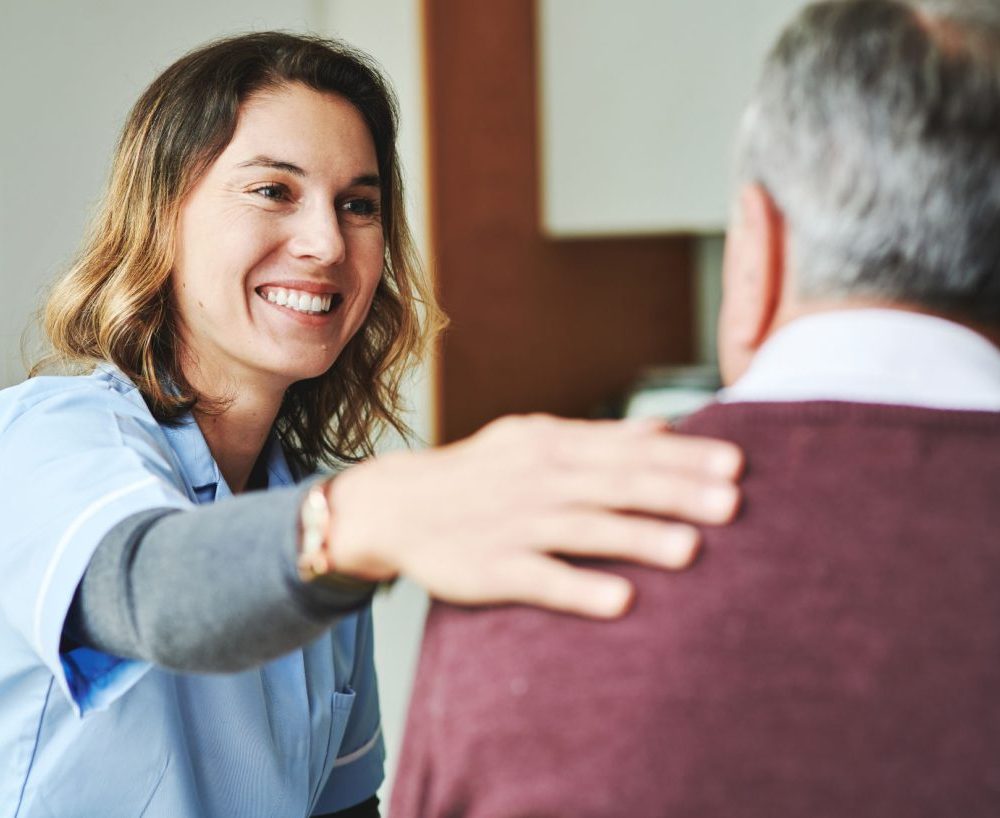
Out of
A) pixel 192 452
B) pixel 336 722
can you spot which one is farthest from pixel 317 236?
pixel 336 722

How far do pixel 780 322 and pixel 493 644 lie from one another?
0.25 metres

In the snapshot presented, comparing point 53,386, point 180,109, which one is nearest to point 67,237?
point 180,109

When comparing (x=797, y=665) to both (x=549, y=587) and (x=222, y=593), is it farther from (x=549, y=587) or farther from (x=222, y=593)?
(x=222, y=593)

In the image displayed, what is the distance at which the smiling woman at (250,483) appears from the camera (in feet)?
2.22

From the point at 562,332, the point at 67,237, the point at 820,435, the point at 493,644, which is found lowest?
the point at 562,332

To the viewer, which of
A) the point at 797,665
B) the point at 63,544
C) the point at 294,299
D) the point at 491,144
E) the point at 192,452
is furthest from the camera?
the point at 491,144

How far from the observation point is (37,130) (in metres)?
3.04

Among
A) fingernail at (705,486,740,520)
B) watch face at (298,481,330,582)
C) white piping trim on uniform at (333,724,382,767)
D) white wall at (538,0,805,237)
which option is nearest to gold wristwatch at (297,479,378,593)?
watch face at (298,481,330,582)

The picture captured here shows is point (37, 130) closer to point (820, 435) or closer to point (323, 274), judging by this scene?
point (323, 274)

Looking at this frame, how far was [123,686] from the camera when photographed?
2.93 ft

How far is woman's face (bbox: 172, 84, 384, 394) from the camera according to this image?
1.31 meters

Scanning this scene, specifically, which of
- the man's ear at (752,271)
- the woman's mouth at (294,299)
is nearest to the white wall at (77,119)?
the woman's mouth at (294,299)

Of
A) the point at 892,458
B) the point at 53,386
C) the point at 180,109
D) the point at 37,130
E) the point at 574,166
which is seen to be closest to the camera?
the point at 892,458

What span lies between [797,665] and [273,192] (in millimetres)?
877
